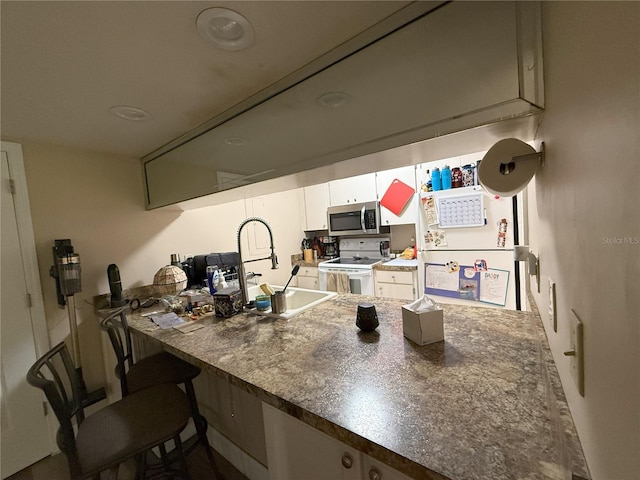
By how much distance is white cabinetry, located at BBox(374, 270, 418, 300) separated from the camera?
2.88m

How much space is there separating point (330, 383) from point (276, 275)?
9.72 ft

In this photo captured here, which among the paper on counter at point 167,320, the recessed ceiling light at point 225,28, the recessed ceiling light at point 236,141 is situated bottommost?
the paper on counter at point 167,320

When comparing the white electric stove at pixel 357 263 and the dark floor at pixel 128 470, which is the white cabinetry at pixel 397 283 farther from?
the dark floor at pixel 128 470

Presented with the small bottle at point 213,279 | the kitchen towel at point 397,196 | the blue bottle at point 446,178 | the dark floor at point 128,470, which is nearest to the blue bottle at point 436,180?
the blue bottle at point 446,178

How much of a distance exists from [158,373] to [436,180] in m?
2.70

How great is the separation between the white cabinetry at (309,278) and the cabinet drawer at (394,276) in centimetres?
98

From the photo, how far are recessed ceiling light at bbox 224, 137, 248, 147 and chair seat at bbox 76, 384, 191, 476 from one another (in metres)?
1.29

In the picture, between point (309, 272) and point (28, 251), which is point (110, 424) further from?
point (309, 272)

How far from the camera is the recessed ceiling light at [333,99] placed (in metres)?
1.10

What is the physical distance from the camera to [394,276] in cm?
299

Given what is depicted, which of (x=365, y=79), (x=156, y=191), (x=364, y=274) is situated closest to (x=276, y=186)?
(x=365, y=79)

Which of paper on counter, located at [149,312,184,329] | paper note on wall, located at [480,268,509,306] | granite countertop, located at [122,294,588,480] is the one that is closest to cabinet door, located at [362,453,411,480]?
granite countertop, located at [122,294,588,480]

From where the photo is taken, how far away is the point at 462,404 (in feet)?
2.14

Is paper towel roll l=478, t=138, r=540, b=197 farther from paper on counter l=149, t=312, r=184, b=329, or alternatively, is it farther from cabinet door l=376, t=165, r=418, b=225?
cabinet door l=376, t=165, r=418, b=225
